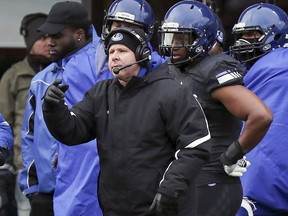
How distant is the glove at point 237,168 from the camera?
5.07 metres

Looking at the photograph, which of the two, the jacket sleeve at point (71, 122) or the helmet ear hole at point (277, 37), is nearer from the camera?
the jacket sleeve at point (71, 122)

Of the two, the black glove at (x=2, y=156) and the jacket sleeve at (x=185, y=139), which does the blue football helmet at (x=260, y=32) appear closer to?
→ the jacket sleeve at (x=185, y=139)

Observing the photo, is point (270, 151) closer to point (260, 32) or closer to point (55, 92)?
point (260, 32)

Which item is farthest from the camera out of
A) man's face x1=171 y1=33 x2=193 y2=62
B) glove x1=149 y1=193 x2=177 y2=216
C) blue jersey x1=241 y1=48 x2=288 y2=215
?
blue jersey x1=241 y1=48 x2=288 y2=215

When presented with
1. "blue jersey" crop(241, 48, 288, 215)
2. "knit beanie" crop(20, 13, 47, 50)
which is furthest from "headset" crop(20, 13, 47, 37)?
"blue jersey" crop(241, 48, 288, 215)

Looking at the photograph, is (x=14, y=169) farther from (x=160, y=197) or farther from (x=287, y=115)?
(x=160, y=197)

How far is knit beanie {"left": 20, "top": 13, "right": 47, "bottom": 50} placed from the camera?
798cm

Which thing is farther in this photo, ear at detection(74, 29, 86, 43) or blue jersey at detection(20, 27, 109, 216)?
ear at detection(74, 29, 86, 43)

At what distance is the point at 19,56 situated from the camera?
27.8 ft

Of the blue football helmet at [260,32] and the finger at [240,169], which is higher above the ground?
the blue football helmet at [260,32]

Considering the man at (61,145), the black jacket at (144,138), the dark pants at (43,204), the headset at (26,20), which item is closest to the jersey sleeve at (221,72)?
the black jacket at (144,138)

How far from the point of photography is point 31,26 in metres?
8.04

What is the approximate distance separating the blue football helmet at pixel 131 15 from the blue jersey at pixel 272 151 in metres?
0.74

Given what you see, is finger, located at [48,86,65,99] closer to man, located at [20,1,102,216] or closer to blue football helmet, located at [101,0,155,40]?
man, located at [20,1,102,216]
